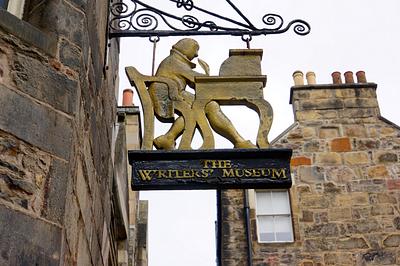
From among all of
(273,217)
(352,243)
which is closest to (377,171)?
(352,243)

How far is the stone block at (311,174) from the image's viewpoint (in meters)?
12.5

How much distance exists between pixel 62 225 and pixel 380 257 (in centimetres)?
930

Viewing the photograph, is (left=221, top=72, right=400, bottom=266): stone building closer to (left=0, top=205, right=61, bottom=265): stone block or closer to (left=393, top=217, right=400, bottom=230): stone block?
(left=393, top=217, right=400, bottom=230): stone block

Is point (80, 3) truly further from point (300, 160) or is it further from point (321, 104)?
point (321, 104)

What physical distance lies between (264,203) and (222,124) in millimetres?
7891

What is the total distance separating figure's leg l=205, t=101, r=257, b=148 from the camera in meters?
4.58

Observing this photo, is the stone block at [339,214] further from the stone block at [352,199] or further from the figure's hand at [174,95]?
the figure's hand at [174,95]

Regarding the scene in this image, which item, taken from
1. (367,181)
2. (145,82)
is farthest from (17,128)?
(367,181)

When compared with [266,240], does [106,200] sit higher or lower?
lower

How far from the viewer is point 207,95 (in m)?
4.68

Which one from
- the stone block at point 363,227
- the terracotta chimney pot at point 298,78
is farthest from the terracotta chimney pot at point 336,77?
the stone block at point 363,227


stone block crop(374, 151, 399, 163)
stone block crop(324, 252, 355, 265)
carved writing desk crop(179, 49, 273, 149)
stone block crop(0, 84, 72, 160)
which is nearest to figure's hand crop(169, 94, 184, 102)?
carved writing desk crop(179, 49, 273, 149)

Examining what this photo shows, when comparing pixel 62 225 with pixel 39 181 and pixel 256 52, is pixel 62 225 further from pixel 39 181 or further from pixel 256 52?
pixel 256 52

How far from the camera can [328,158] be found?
1277cm
